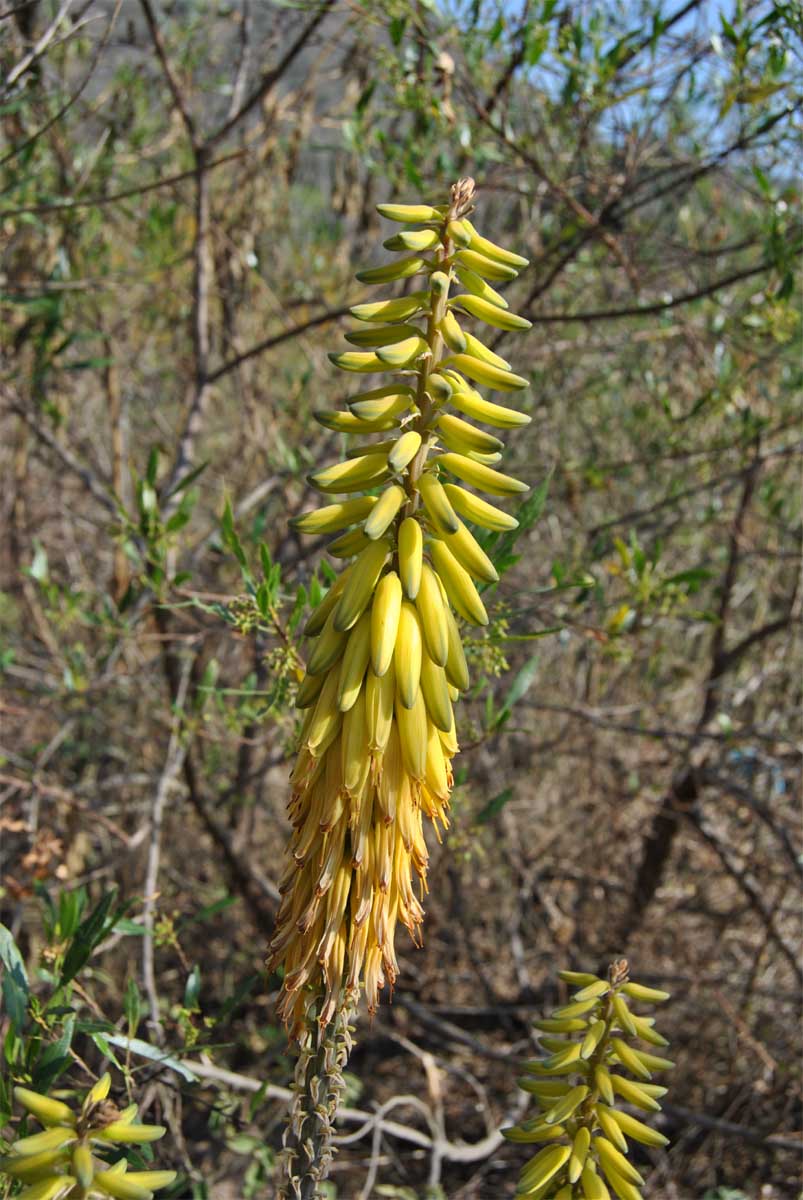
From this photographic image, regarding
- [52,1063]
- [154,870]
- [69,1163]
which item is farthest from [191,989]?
[69,1163]

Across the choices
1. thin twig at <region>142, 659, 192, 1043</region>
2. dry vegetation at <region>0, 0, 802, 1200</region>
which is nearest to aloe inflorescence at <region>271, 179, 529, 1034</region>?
thin twig at <region>142, 659, 192, 1043</region>

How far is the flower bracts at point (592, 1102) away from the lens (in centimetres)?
151

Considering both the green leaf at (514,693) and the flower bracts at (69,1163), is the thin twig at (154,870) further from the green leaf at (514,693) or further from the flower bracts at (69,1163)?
the flower bracts at (69,1163)

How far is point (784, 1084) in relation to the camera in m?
3.71

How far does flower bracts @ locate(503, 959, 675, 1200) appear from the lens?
4.96 ft

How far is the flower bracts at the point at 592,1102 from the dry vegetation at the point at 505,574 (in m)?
0.97

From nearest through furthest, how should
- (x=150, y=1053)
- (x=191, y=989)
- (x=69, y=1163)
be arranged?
(x=69, y=1163), (x=150, y=1053), (x=191, y=989)

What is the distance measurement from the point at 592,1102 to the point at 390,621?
2.75 ft

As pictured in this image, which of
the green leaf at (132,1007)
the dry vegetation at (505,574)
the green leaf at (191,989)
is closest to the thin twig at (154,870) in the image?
the dry vegetation at (505,574)

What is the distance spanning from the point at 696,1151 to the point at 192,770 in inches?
93.8

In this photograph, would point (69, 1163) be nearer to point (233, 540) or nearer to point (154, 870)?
point (233, 540)

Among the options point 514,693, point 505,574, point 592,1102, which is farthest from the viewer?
point 505,574

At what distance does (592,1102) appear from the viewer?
5.15 feet

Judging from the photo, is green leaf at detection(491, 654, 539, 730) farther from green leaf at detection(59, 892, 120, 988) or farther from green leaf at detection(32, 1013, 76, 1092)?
green leaf at detection(32, 1013, 76, 1092)
